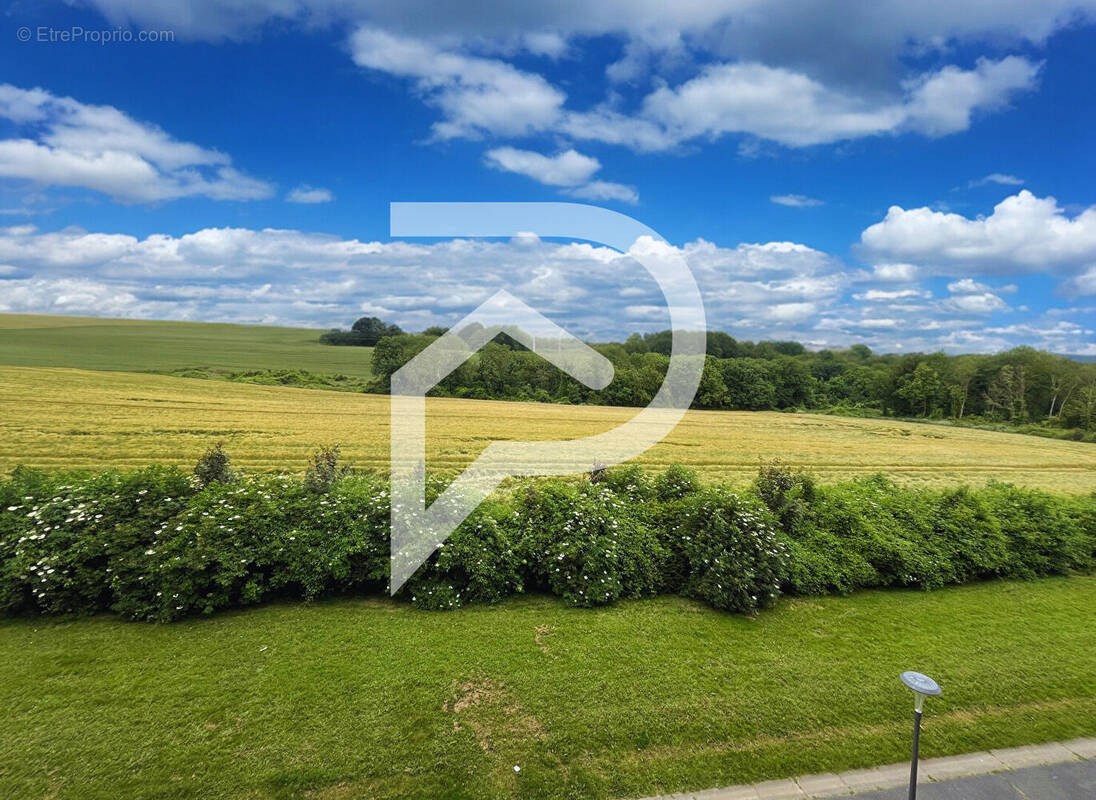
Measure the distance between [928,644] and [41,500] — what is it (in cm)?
1436

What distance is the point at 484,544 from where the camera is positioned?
334 inches

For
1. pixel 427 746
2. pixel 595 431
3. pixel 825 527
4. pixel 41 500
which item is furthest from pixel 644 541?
pixel 595 431

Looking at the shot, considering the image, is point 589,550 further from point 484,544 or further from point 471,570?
point 471,570

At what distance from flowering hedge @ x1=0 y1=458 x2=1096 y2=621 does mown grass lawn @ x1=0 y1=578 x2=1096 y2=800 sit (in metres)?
0.44

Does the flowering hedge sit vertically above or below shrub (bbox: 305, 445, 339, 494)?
below

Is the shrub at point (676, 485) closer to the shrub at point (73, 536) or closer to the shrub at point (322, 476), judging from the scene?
the shrub at point (322, 476)

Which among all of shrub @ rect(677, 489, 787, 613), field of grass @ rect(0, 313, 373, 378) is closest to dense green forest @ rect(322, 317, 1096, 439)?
field of grass @ rect(0, 313, 373, 378)

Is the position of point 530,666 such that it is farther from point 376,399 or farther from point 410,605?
point 376,399

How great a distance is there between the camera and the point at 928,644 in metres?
7.55

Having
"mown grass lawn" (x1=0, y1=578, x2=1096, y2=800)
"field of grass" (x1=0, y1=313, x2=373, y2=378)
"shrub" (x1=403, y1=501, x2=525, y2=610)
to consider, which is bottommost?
"mown grass lawn" (x1=0, y1=578, x2=1096, y2=800)

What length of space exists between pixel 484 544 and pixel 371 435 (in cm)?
1947

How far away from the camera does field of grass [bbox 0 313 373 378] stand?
54125 millimetres

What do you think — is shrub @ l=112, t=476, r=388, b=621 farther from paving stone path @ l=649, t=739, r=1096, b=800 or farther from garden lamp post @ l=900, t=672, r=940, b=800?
garden lamp post @ l=900, t=672, r=940, b=800

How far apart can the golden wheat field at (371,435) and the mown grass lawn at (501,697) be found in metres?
11.4
